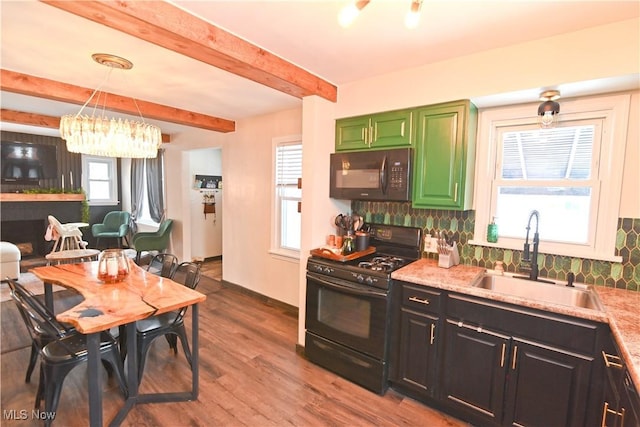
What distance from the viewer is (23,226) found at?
592 cm

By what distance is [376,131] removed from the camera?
103 inches

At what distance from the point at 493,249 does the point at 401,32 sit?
1767mm

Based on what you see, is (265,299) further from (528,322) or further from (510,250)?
(528,322)

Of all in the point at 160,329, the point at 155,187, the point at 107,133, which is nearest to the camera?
the point at 160,329

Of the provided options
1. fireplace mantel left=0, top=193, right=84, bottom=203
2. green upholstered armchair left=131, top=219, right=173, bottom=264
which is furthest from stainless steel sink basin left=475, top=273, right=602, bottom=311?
fireplace mantel left=0, top=193, right=84, bottom=203

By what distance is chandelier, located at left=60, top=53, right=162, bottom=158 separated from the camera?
241cm

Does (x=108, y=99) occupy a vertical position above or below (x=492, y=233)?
above

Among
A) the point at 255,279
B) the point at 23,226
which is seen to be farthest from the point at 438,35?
the point at 23,226

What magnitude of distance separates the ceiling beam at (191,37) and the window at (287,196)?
4.16ft

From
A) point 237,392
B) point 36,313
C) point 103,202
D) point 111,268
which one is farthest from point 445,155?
point 103,202

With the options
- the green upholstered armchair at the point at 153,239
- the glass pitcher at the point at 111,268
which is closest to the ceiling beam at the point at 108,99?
the glass pitcher at the point at 111,268

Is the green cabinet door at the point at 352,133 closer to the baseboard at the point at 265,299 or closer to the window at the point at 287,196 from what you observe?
the window at the point at 287,196

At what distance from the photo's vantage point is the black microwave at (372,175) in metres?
2.45

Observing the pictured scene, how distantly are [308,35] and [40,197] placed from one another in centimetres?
671
